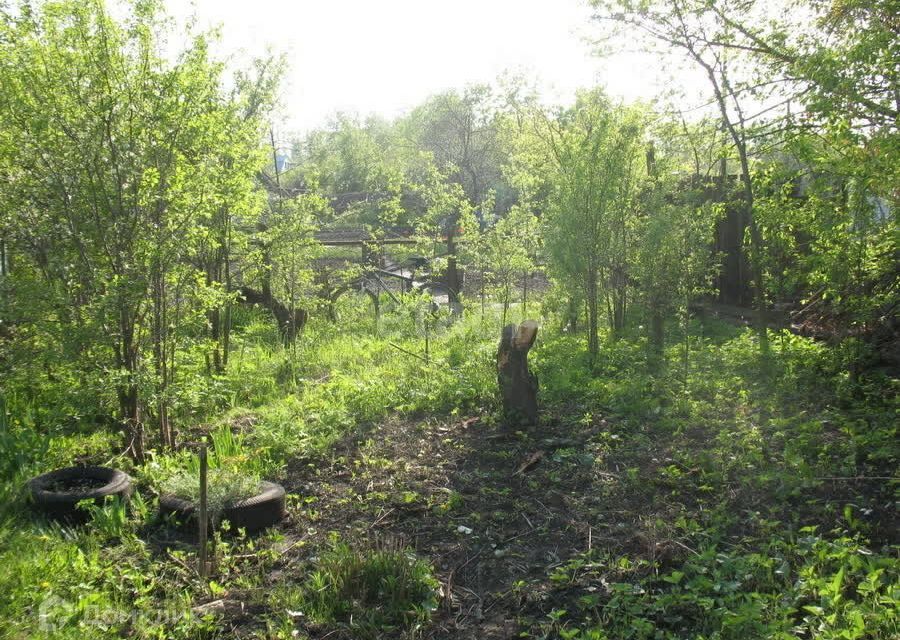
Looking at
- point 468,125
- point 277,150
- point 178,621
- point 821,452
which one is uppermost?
point 468,125

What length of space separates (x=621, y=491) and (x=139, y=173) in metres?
3.97

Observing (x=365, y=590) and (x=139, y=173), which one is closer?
(x=365, y=590)

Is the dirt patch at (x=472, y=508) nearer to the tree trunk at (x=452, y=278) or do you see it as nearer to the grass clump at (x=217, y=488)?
the grass clump at (x=217, y=488)

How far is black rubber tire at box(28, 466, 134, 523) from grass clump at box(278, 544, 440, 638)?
159 cm

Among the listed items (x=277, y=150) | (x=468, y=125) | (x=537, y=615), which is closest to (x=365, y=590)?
(x=537, y=615)

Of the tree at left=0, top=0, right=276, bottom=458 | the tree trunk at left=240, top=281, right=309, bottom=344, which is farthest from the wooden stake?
the tree trunk at left=240, top=281, right=309, bottom=344

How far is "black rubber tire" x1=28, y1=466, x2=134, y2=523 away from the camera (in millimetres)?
4055

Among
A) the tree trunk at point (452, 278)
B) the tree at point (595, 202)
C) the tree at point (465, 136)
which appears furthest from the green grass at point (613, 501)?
the tree at point (465, 136)

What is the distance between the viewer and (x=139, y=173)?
473 centimetres

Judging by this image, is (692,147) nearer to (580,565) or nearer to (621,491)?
(621,491)

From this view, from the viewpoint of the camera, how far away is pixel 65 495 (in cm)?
407

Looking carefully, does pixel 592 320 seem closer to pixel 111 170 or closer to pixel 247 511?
pixel 247 511

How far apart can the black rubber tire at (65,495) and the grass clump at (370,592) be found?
1.59 metres

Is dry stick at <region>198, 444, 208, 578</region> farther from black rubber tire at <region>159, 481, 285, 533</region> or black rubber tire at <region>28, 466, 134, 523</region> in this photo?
black rubber tire at <region>28, 466, 134, 523</region>
